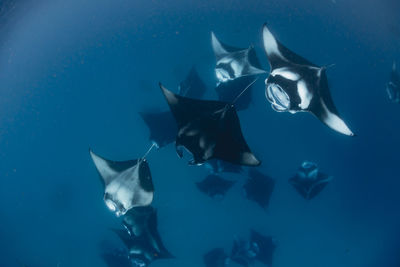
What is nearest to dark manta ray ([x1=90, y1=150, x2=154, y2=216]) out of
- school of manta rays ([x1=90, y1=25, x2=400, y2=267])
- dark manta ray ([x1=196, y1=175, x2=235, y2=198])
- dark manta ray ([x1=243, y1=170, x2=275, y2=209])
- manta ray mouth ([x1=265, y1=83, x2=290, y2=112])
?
school of manta rays ([x1=90, y1=25, x2=400, y2=267])

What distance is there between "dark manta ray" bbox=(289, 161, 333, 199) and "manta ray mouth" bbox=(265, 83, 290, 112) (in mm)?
2714

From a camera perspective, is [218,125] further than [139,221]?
No

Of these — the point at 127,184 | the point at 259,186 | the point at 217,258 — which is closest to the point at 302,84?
the point at 127,184

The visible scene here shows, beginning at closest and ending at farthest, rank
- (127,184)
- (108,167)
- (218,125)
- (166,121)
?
(218,125) < (127,184) < (108,167) < (166,121)

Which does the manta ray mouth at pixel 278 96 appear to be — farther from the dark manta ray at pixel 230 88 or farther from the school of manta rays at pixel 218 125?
the dark manta ray at pixel 230 88

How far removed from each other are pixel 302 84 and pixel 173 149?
500cm

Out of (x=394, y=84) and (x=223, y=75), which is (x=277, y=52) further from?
(x=394, y=84)

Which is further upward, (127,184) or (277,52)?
(277,52)

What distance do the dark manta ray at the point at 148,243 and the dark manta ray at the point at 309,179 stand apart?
361 cm

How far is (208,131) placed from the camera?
390 centimetres

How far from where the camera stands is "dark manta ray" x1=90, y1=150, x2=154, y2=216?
4.25 metres

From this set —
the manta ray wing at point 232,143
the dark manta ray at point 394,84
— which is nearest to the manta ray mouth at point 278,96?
the manta ray wing at point 232,143

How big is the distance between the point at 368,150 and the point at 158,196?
7249 mm

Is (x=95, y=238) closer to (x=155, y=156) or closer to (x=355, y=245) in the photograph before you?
(x=155, y=156)
